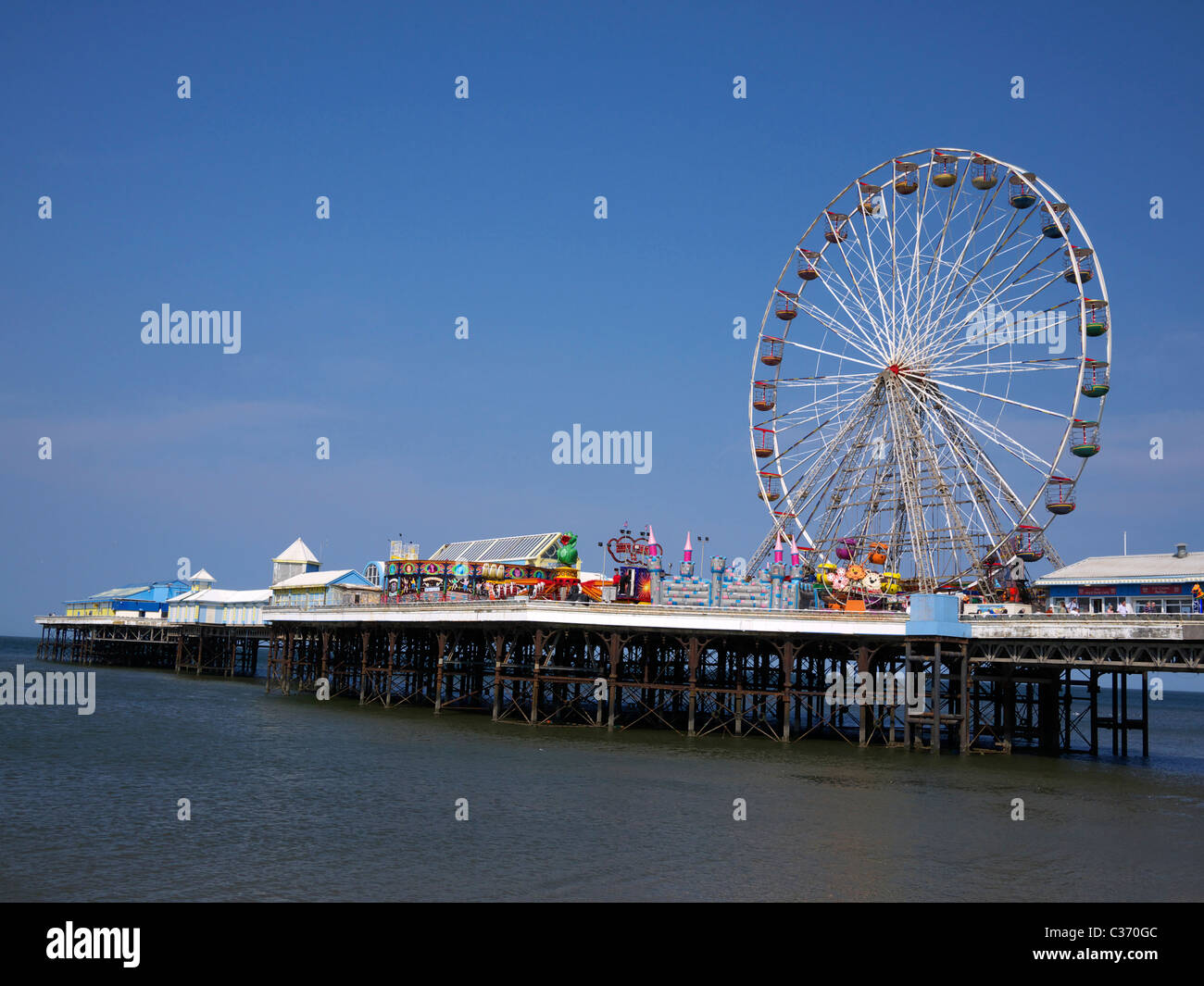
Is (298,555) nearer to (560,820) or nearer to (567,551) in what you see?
(567,551)

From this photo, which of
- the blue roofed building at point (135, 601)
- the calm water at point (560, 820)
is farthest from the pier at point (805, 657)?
the blue roofed building at point (135, 601)

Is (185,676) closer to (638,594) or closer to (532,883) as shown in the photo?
(638,594)

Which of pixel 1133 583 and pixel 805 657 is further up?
pixel 1133 583

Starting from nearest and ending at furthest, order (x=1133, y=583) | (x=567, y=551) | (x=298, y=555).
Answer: (x=1133, y=583) → (x=567, y=551) → (x=298, y=555)

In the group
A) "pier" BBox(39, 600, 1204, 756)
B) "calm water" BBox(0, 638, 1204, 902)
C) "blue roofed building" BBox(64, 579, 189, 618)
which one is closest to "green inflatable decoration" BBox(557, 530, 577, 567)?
"pier" BBox(39, 600, 1204, 756)

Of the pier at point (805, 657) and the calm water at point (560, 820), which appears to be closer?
the calm water at point (560, 820)

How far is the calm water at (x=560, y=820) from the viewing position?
824 inches

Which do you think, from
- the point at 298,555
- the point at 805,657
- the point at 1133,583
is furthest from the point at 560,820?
the point at 298,555

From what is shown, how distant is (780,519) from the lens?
57.8 m

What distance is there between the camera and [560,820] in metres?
26.8

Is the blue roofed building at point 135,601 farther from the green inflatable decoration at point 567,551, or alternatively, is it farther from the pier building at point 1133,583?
the pier building at point 1133,583
